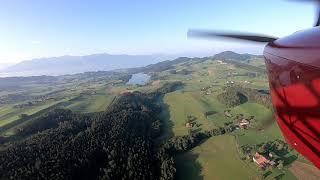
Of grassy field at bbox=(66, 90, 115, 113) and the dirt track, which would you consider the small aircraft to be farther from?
grassy field at bbox=(66, 90, 115, 113)

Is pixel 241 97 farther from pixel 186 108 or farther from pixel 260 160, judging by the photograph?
pixel 260 160

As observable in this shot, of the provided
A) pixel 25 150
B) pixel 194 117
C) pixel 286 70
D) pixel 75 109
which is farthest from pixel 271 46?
pixel 75 109

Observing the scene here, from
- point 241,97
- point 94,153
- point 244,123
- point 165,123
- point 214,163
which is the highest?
point 241,97

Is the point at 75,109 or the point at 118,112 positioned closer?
the point at 118,112

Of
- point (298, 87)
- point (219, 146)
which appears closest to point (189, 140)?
point (219, 146)

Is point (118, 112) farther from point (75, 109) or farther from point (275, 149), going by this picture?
point (275, 149)

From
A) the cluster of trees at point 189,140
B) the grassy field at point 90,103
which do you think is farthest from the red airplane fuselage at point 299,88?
the grassy field at point 90,103
